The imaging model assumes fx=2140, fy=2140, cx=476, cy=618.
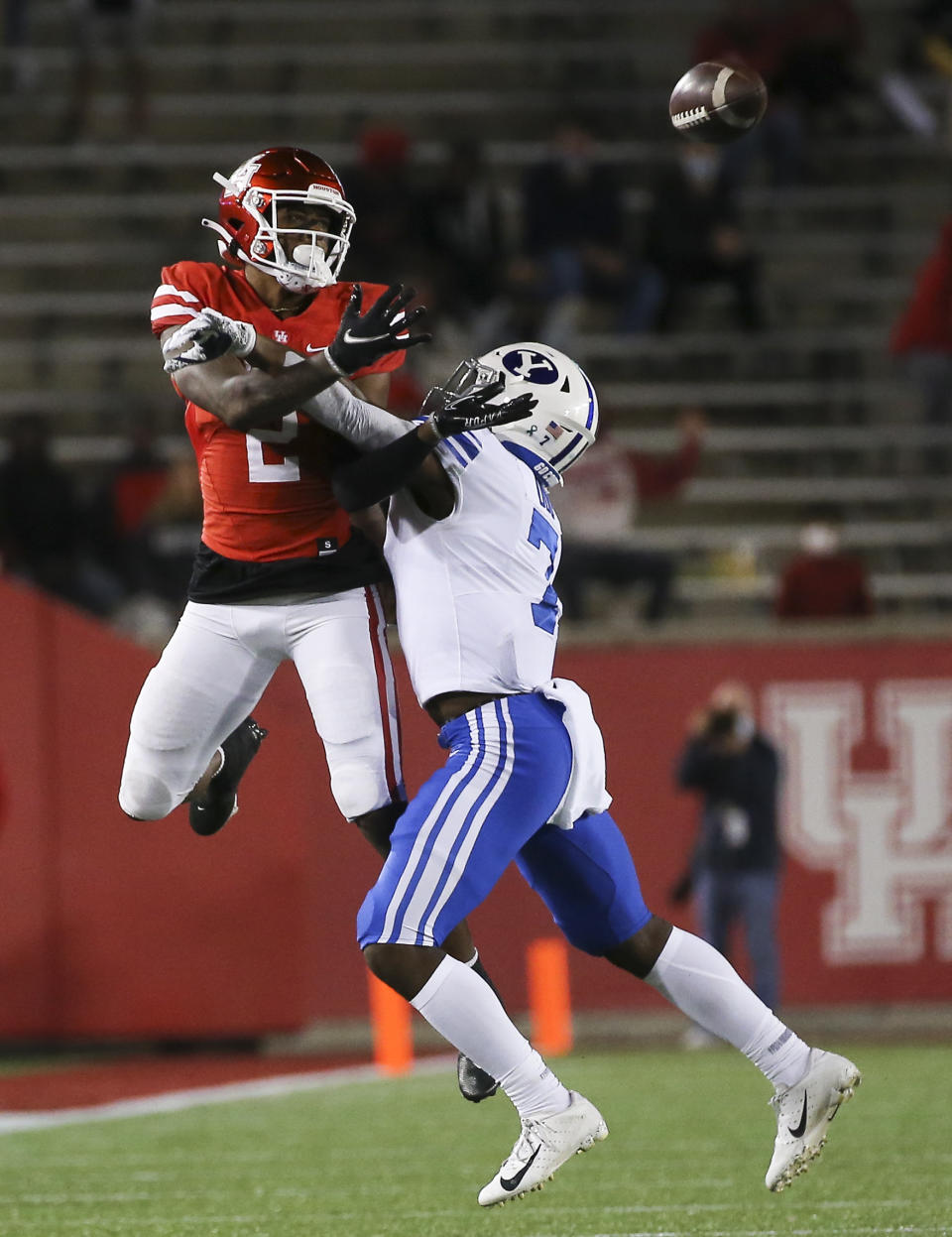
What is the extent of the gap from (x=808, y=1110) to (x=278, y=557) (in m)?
1.69

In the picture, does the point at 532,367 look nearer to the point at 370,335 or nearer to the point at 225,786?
the point at 370,335

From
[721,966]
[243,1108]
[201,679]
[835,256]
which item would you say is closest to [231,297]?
[201,679]

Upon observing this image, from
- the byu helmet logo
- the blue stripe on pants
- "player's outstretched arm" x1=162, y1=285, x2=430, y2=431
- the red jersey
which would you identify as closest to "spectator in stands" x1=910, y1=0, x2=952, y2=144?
the byu helmet logo

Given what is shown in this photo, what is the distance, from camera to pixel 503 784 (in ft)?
14.4

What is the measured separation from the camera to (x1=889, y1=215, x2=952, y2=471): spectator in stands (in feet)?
38.9

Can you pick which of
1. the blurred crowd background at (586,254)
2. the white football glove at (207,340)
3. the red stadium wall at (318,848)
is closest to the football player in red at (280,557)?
the white football glove at (207,340)

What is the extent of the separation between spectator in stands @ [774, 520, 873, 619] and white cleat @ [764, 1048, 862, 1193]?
6.42 m

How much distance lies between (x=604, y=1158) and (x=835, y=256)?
8430mm

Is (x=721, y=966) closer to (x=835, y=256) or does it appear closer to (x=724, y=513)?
(x=724, y=513)

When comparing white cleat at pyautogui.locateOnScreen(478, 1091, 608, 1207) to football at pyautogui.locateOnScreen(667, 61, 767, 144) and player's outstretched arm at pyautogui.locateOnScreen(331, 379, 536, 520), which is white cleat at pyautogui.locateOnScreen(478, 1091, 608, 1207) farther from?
football at pyautogui.locateOnScreen(667, 61, 767, 144)

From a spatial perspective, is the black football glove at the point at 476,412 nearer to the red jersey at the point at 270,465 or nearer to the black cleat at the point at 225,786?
the red jersey at the point at 270,465

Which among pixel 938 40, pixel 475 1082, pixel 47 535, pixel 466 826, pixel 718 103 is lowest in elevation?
pixel 475 1082

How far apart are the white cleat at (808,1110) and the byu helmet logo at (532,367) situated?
1584 millimetres

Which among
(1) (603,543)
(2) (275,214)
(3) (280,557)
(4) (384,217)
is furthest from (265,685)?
(4) (384,217)
